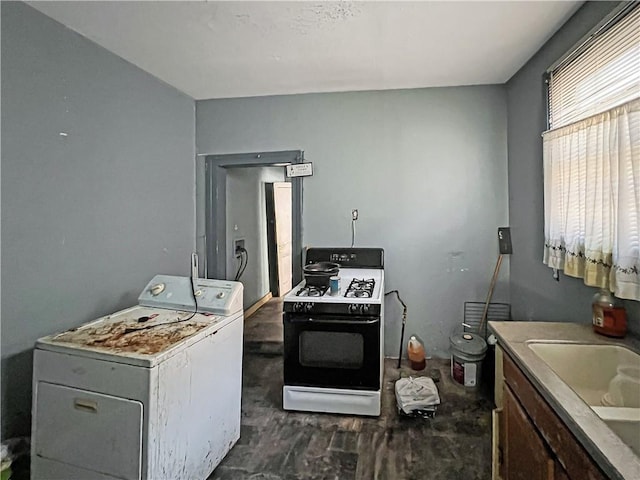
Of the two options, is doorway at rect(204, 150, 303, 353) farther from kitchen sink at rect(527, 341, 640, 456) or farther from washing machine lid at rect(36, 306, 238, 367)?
kitchen sink at rect(527, 341, 640, 456)

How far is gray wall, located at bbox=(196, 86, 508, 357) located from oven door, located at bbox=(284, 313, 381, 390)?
0.99m

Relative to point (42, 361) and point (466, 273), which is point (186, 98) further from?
point (466, 273)

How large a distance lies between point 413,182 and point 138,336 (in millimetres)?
2409

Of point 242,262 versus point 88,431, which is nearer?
point 88,431

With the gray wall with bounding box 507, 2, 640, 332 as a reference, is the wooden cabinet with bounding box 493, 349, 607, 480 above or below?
below

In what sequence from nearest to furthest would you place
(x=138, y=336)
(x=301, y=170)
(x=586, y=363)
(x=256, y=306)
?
(x=586, y=363)
(x=138, y=336)
(x=301, y=170)
(x=256, y=306)

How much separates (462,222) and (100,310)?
112 inches

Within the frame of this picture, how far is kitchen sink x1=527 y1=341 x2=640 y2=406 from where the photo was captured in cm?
141

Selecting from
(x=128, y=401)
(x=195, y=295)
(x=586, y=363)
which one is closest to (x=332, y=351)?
(x=195, y=295)

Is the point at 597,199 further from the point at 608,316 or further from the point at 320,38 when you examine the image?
the point at 320,38

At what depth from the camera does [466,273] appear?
2984 millimetres

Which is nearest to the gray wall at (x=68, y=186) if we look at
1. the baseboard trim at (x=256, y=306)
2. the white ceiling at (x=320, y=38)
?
the white ceiling at (x=320, y=38)

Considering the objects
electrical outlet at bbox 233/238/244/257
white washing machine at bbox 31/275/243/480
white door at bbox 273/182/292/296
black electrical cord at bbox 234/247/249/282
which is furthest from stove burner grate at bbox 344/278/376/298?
white door at bbox 273/182/292/296

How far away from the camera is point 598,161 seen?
1.62 meters
